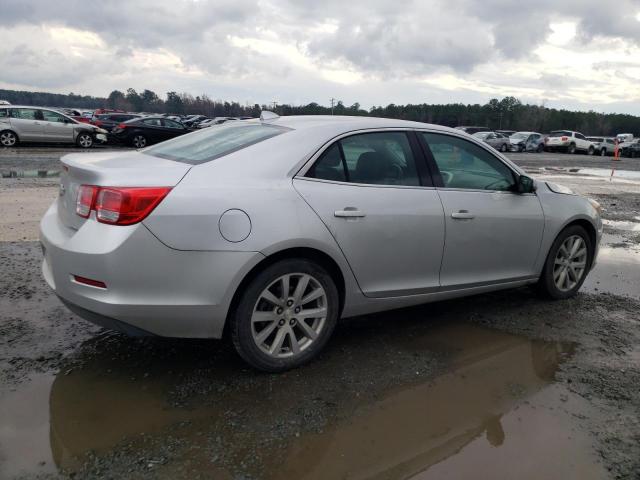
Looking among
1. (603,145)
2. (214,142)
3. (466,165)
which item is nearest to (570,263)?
(466,165)

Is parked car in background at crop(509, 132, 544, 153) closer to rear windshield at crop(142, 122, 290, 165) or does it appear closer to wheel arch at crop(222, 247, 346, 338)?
rear windshield at crop(142, 122, 290, 165)

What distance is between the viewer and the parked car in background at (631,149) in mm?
40219

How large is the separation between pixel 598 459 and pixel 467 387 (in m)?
0.85

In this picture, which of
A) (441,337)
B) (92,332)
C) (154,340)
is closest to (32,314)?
(92,332)

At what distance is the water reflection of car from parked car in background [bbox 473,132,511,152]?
32009mm

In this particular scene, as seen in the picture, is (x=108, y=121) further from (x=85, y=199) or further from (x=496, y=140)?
(x=85, y=199)

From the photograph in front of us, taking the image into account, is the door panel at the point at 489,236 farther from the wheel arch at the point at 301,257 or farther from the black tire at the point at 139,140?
the black tire at the point at 139,140

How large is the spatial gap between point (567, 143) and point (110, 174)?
40.5 metres

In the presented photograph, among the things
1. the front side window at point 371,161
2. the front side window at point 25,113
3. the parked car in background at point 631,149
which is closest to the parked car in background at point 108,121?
the front side window at point 25,113

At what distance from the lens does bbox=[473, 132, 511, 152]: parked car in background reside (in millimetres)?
33906

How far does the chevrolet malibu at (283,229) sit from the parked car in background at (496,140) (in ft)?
102

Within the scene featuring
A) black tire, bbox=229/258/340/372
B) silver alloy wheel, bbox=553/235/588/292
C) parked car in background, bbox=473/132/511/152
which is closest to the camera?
black tire, bbox=229/258/340/372

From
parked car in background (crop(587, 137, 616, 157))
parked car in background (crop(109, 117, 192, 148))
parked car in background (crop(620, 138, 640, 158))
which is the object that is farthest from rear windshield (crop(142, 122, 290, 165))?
parked car in background (crop(620, 138, 640, 158))

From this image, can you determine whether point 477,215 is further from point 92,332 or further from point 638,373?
point 92,332
